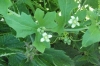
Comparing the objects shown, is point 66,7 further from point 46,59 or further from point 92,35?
point 46,59

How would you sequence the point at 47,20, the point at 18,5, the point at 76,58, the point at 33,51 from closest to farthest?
the point at 47,20 → the point at 33,51 → the point at 18,5 → the point at 76,58

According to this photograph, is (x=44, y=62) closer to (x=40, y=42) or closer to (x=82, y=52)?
(x=40, y=42)

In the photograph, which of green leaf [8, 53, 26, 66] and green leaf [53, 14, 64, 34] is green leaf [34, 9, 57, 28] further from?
green leaf [8, 53, 26, 66]

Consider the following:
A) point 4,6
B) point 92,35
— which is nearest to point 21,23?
point 4,6

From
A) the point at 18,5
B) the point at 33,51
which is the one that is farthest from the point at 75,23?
the point at 18,5

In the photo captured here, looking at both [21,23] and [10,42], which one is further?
[10,42]

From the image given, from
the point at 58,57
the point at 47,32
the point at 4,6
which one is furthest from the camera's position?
the point at 58,57
